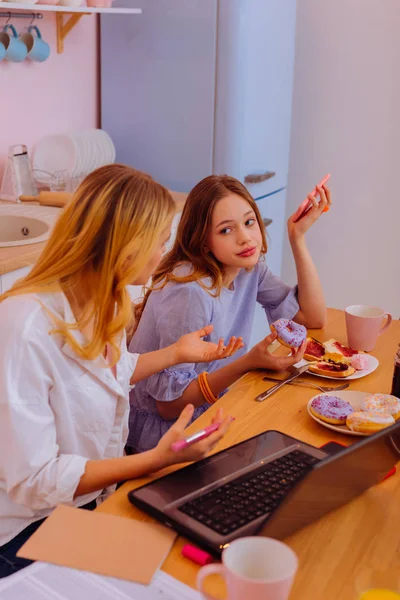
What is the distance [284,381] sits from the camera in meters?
1.48

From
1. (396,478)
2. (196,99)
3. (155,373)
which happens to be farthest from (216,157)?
(396,478)

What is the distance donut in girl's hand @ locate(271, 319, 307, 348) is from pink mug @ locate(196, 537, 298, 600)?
78 cm

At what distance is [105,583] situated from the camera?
88 centimetres

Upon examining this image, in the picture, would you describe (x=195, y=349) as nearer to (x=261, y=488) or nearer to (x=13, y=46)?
(x=261, y=488)

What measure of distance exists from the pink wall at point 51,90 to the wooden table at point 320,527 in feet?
5.46

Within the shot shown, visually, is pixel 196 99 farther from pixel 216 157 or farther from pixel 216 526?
pixel 216 526

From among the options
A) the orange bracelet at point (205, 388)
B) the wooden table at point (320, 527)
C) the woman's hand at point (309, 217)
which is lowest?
the orange bracelet at point (205, 388)

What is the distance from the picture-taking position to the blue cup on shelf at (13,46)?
2463 millimetres

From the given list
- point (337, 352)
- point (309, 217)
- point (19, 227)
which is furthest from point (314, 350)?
point (19, 227)

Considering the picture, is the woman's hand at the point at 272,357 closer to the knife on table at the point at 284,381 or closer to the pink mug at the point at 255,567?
the knife on table at the point at 284,381

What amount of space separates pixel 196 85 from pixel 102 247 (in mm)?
1765

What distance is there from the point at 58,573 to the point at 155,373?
729mm

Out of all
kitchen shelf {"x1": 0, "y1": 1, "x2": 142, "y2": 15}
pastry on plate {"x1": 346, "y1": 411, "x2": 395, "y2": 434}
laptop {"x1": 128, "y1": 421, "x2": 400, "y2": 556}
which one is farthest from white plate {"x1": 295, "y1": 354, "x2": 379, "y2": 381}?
kitchen shelf {"x1": 0, "y1": 1, "x2": 142, "y2": 15}

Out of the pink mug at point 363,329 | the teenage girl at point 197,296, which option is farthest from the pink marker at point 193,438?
the pink mug at point 363,329
